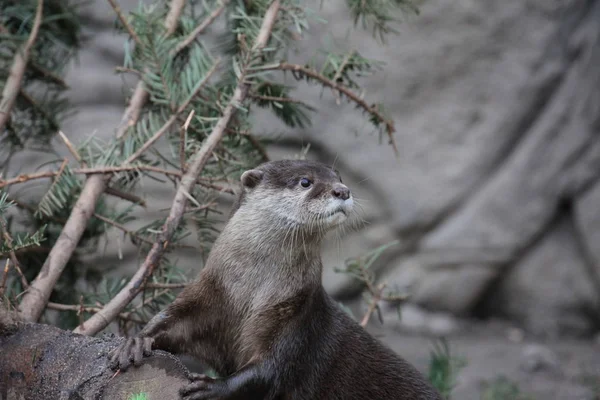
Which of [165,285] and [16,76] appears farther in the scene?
[16,76]

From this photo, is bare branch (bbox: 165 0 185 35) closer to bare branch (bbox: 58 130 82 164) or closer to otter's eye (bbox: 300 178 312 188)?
Result: bare branch (bbox: 58 130 82 164)

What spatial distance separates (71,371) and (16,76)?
125cm

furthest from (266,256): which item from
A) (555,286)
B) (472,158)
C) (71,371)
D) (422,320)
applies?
(555,286)

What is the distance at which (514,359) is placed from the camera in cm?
600

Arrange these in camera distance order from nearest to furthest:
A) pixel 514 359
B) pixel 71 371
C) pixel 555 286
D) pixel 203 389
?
pixel 71 371 → pixel 203 389 → pixel 514 359 → pixel 555 286

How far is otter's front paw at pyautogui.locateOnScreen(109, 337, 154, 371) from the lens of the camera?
181cm

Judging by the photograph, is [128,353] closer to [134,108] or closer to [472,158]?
[134,108]

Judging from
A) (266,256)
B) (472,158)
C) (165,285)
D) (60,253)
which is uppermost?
(472,158)

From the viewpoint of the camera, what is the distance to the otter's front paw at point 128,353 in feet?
5.92

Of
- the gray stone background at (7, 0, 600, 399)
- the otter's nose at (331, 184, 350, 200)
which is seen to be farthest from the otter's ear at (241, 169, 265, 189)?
the gray stone background at (7, 0, 600, 399)

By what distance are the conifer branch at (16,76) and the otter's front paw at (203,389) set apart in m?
1.10

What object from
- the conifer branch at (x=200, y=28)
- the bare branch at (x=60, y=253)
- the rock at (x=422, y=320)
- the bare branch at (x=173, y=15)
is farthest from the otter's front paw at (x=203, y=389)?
the rock at (x=422, y=320)

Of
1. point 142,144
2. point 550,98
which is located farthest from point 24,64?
point 550,98

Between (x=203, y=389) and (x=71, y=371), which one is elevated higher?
(x=203, y=389)
